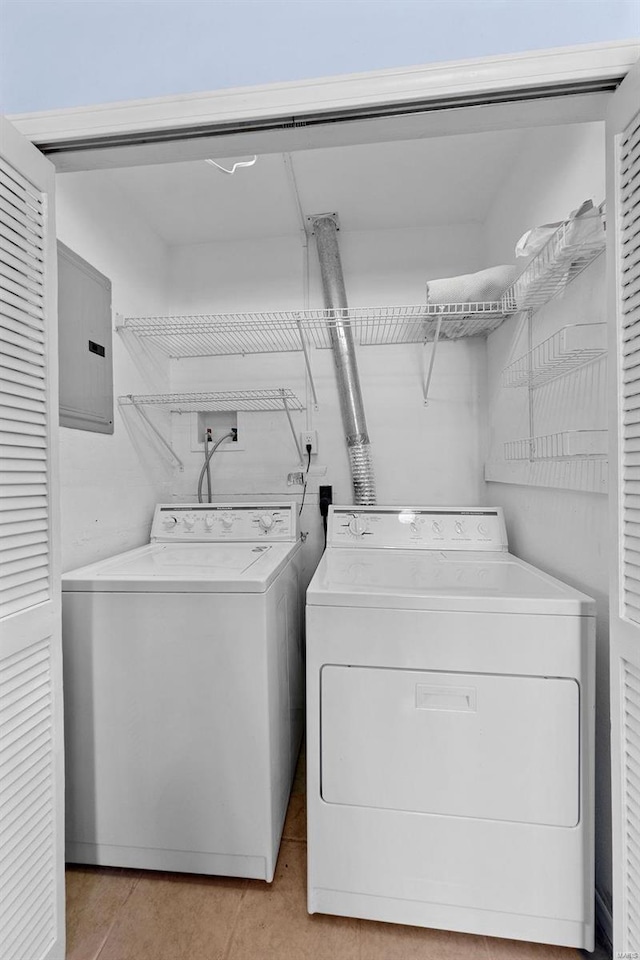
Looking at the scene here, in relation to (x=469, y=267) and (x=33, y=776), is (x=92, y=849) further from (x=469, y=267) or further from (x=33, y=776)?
(x=469, y=267)

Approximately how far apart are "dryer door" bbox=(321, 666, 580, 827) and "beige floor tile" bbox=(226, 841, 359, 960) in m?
0.37

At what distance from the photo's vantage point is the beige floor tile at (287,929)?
1128 mm

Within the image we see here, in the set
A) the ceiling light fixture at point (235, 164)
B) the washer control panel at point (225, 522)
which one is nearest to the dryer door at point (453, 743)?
the washer control panel at point (225, 522)

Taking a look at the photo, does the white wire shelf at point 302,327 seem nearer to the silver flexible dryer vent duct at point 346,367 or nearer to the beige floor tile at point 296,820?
the silver flexible dryer vent duct at point 346,367

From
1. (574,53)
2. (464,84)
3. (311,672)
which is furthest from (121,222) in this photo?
(311,672)

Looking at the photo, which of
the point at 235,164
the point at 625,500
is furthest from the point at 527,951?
the point at 235,164

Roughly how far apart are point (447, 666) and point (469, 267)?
6.61 ft

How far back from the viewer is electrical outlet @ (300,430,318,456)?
2287mm

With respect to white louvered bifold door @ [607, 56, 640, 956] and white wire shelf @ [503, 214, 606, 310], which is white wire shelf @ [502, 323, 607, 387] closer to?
white wire shelf @ [503, 214, 606, 310]

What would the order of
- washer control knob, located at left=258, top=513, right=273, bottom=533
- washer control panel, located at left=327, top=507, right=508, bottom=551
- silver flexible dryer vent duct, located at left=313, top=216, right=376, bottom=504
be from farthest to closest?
silver flexible dryer vent duct, located at left=313, top=216, right=376, bottom=504 < washer control knob, located at left=258, top=513, right=273, bottom=533 < washer control panel, located at left=327, top=507, right=508, bottom=551

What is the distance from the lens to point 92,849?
1.35 metres

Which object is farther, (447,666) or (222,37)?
(447,666)

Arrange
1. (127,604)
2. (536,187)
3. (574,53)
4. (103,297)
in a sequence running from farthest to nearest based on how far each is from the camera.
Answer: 1. (103,297)
2. (536,187)
3. (127,604)
4. (574,53)

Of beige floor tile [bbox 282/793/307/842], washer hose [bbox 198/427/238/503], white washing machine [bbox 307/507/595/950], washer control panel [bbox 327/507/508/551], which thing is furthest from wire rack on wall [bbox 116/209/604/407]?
beige floor tile [bbox 282/793/307/842]
